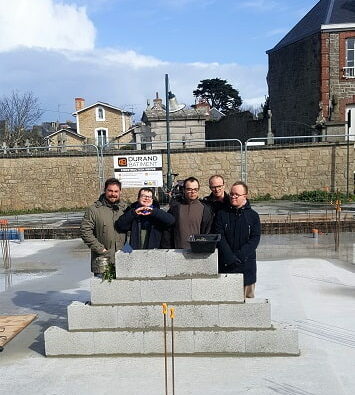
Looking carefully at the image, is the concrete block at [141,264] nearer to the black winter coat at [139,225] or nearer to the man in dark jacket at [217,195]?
the black winter coat at [139,225]

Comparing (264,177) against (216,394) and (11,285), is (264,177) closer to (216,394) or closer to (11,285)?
(11,285)

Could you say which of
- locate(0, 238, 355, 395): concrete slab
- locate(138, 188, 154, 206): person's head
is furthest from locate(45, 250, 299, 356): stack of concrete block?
locate(138, 188, 154, 206): person's head

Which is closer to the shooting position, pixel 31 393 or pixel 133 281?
pixel 31 393

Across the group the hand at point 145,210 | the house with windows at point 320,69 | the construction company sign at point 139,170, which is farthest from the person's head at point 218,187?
the house with windows at point 320,69

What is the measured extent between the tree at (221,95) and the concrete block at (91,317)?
60066 mm

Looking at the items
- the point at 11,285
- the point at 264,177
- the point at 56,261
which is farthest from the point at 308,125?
the point at 11,285

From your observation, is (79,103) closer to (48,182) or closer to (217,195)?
(48,182)

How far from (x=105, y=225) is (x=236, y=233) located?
168 centimetres

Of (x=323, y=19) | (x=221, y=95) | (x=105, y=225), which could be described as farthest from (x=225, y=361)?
(x=221, y=95)

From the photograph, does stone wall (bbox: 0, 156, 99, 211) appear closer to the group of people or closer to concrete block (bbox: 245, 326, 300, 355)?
the group of people

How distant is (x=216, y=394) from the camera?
13.9 ft

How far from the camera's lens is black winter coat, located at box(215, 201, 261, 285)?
17.4 feet

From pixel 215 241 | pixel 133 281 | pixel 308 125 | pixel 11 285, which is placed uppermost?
pixel 308 125

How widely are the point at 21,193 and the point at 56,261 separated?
11.5 meters
